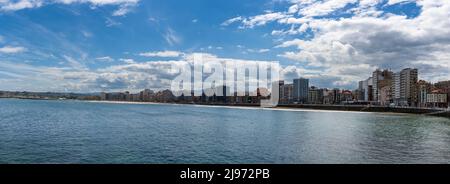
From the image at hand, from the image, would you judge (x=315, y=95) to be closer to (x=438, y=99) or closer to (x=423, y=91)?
(x=423, y=91)

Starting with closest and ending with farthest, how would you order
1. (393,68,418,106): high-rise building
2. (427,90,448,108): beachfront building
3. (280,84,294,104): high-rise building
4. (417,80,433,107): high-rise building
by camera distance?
(427,90,448,108): beachfront building
(417,80,433,107): high-rise building
(393,68,418,106): high-rise building
(280,84,294,104): high-rise building

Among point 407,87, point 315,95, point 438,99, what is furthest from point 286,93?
point 438,99

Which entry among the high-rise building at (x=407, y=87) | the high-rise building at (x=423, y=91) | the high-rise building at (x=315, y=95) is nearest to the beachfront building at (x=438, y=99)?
the high-rise building at (x=423, y=91)

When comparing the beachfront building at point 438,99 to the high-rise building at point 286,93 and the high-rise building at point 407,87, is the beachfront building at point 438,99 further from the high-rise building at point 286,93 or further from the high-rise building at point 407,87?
the high-rise building at point 286,93

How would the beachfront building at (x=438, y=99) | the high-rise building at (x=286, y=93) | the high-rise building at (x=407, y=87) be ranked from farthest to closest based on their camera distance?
the high-rise building at (x=286, y=93)
the high-rise building at (x=407, y=87)
the beachfront building at (x=438, y=99)

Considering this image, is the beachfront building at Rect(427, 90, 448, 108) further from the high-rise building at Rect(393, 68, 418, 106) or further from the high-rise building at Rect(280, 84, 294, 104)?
the high-rise building at Rect(280, 84, 294, 104)

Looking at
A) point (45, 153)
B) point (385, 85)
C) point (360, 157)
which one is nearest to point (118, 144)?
point (45, 153)

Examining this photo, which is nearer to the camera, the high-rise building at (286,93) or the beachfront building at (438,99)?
the beachfront building at (438,99)

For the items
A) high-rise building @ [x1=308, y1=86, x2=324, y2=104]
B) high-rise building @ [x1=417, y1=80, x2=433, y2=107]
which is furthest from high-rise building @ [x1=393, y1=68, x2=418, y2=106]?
high-rise building @ [x1=308, y1=86, x2=324, y2=104]

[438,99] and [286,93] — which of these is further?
[286,93]

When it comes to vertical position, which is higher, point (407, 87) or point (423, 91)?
point (407, 87)
